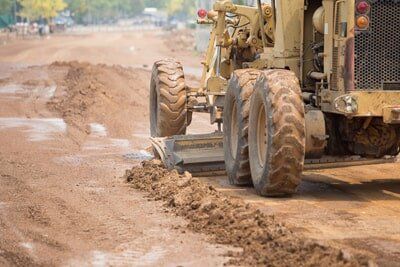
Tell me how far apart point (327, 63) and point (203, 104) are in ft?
14.0

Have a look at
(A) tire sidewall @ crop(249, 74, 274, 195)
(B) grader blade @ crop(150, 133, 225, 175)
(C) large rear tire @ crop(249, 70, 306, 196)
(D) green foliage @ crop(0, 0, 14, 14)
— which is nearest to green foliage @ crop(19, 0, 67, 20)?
(D) green foliage @ crop(0, 0, 14, 14)

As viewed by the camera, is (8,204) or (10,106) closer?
(8,204)

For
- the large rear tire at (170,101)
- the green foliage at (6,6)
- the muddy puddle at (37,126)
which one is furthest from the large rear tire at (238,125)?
the green foliage at (6,6)

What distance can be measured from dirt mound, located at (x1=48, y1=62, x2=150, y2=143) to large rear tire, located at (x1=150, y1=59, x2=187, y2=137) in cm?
308

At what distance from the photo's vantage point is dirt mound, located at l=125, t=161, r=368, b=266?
7.51 metres

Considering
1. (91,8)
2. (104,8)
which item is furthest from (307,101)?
(104,8)

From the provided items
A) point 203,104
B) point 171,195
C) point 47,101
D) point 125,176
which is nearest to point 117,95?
point 47,101

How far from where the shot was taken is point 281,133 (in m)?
10.3

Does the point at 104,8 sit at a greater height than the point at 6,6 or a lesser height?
lesser

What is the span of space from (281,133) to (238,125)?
1348 mm

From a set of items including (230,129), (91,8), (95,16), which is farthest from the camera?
(95,16)

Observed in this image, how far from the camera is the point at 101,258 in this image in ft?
26.2

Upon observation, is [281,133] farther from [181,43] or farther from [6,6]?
[6,6]

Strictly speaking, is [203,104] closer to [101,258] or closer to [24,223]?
[24,223]
